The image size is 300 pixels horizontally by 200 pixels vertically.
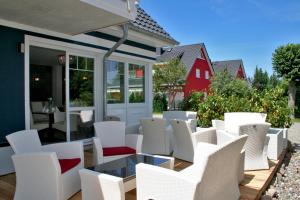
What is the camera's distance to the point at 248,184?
3799mm

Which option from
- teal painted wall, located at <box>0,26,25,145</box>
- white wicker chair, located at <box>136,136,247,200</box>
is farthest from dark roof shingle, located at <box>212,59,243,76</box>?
white wicker chair, located at <box>136,136,247,200</box>

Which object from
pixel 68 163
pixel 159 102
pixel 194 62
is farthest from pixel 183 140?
pixel 194 62

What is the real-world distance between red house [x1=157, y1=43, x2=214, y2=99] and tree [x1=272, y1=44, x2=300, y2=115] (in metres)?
6.88

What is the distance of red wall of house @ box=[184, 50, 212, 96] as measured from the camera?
2300 cm

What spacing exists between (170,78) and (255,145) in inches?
610

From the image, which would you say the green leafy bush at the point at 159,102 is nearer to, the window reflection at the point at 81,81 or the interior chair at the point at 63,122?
the interior chair at the point at 63,122

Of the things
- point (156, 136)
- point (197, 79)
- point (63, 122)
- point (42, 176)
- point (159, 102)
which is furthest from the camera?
point (197, 79)

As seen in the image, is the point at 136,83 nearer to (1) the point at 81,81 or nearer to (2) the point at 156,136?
(1) the point at 81,81

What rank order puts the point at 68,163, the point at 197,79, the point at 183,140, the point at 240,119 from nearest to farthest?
1. the point at 68,163
2. the point at 183,140
3. the point at 240,119
4. the point at 197,79

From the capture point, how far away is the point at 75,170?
135 inches

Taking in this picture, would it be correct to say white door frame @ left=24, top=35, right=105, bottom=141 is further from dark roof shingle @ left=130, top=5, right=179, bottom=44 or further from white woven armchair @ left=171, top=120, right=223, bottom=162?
white woven armchair @ left=171, top=120, right=223, bottom=162

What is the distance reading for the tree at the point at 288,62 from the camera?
680 inches

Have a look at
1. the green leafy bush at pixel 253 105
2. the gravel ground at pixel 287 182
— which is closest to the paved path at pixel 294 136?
the green leafy bush at pixel 253 105

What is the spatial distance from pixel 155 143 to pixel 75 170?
231 cm
